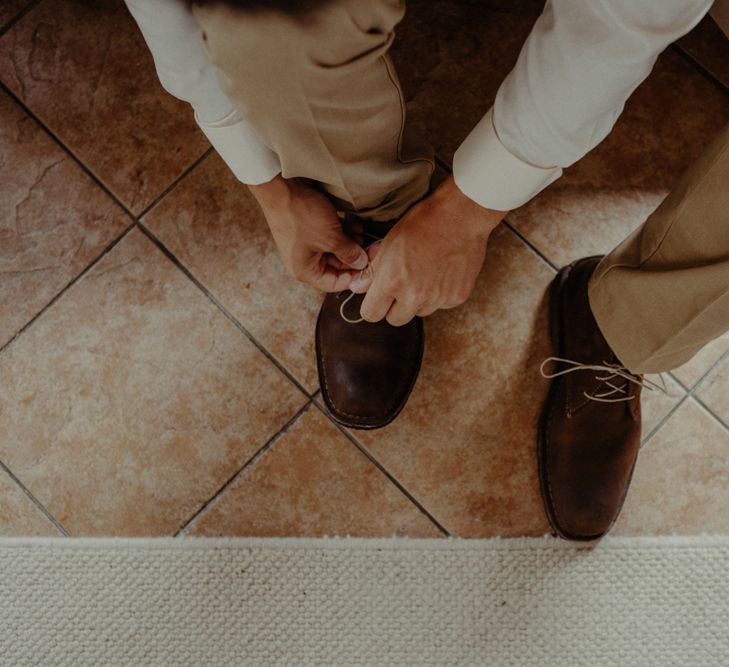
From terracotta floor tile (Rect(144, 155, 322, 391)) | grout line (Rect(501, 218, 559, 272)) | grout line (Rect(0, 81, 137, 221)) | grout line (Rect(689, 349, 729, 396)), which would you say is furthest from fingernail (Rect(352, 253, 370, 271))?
grout line (Rect(689, 349, 729, 396))

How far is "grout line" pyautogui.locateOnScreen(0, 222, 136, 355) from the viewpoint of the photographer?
81 centimetres

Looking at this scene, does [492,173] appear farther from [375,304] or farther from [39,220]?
[39,220]

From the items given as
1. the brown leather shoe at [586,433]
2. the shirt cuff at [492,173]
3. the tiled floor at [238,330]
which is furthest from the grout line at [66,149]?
the brown leather shoe at [586,433]

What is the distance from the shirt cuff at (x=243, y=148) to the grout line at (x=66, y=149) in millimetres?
310

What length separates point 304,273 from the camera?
68cm

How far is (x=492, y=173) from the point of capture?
52 cm

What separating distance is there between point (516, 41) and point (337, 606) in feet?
2.59

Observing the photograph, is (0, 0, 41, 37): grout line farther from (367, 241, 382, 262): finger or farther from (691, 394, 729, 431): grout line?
(691, 394, 729, 431): grout line

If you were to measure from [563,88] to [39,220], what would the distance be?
714mm

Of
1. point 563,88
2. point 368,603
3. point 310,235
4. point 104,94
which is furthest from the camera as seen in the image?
point 104,94

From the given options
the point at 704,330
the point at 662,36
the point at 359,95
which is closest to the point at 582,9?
the point at 662,36

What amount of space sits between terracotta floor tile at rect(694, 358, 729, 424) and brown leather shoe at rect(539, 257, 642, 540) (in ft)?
0.41

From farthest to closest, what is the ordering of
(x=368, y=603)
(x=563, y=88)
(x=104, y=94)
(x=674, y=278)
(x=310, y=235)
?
(x=104, y=94), (x=368, y=603), (x=310, y=235), (x=674, y=278), (x=563, y=88)

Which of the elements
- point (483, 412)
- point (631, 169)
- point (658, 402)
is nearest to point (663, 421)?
point (658, 402)
